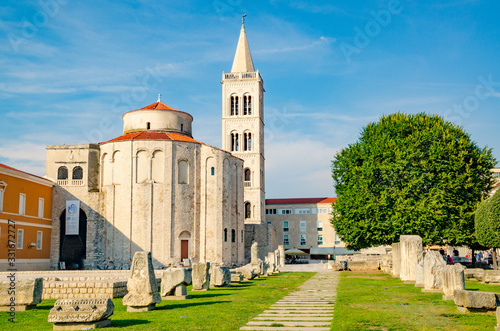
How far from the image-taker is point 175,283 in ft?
54.7

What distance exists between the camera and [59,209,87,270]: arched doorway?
164 feet

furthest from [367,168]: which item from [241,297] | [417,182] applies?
[241,297]

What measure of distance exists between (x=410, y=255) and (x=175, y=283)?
1221 centimetres

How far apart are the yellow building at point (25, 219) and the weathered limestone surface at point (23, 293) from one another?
918 inches

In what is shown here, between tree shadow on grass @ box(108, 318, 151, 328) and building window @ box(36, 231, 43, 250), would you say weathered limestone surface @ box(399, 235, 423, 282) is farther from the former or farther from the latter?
building window @ box(36, 231, 43, 250)

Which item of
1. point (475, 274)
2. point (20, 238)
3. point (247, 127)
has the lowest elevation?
point (475, 274)

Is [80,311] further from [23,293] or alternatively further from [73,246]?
[73,246]

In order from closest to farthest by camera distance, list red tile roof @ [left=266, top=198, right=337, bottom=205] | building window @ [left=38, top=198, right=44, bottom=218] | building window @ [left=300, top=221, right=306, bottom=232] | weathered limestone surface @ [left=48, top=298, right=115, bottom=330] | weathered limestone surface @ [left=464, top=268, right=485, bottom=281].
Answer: weathered limestone surface @ [left=48, top=298, right=115, bottom=330], weathered limestone surface @ [left=464, top=268, right=485, bottom=281], building window @ [left=38, top=198, right=44, bottom=218], building window @ [left=300, top=221, right=306, bottom=232], red tile roof @ [left=266, top=198, right=337, bottom=205]

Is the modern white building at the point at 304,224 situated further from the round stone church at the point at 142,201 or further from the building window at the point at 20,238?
the building window at the point at 20,238

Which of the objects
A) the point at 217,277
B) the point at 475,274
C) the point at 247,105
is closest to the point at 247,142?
the point at 247,105

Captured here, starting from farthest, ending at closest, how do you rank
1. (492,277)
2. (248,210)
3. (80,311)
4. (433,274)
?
(248,210), (492,277), (433,274), (80,311)

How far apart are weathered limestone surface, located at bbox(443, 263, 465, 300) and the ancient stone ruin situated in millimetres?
8311

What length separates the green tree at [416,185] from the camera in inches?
1300

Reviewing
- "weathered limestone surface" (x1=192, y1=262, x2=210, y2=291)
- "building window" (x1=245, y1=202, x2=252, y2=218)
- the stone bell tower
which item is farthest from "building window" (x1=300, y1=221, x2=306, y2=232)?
"weathered limestone surface" (x1=192, y1=262, x2=210, y2=291)
